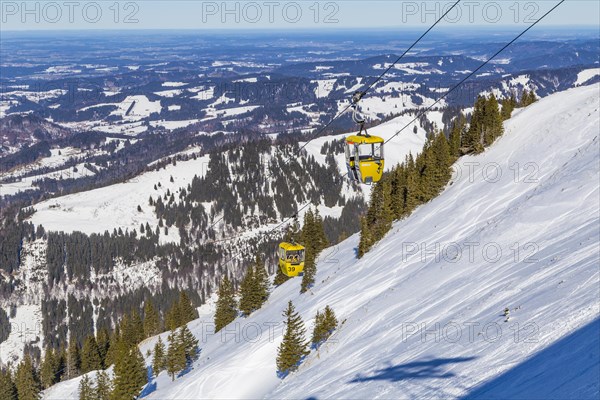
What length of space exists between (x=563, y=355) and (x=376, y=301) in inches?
975

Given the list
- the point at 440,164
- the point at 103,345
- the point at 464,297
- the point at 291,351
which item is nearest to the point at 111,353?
the point at 103,345

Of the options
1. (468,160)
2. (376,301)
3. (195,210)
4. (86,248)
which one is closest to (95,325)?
(86,248)

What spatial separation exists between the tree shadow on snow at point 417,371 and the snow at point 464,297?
0.07m

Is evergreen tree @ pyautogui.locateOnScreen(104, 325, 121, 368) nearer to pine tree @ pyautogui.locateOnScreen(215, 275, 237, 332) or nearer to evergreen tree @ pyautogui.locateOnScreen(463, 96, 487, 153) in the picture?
pine tree @ pyautogui.locateOnScreen(215, 275, 237, 332)

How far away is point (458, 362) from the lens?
51.6 ft

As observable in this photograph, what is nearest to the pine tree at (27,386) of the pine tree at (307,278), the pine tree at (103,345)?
the pine tree at (103,345)

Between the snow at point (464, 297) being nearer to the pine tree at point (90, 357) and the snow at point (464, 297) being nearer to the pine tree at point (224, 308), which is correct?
the pine tree at point (224, 308)

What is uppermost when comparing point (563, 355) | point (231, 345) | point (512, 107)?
point (512, 107)

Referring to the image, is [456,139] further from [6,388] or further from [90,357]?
[6,388]

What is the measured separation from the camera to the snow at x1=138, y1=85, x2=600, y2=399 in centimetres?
1468

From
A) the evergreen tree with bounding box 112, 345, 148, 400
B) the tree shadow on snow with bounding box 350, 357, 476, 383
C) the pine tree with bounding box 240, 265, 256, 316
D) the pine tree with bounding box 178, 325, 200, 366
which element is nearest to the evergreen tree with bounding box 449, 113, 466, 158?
the pine tree with bounding box 240, 265, 256, 316

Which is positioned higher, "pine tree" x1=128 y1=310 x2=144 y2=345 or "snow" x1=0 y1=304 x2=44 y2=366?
"pine tree" x1=128 y1=310 x2=144 y2=345

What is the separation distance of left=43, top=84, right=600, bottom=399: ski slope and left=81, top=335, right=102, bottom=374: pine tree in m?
8.29

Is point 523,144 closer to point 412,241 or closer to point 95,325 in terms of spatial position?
point 412,241
